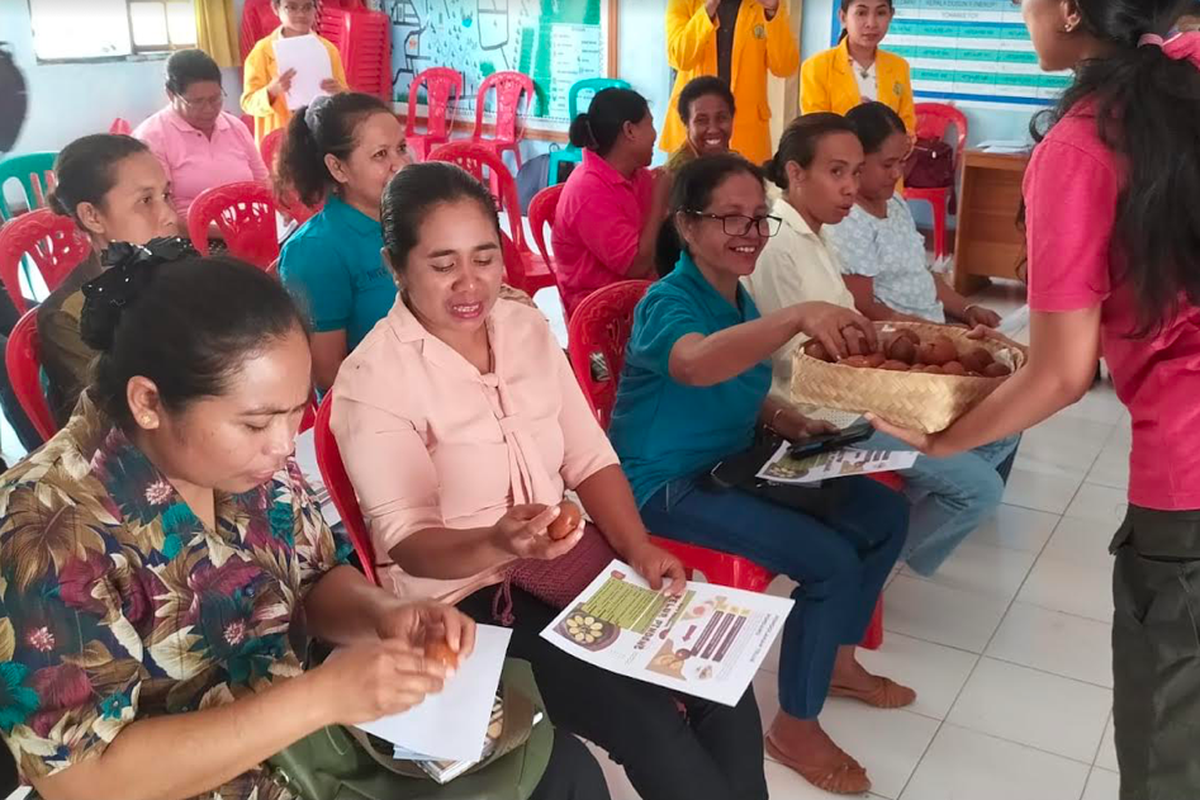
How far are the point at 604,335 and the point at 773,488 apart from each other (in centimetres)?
51

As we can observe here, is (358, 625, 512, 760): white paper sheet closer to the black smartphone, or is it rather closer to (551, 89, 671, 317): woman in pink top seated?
the black smartphone

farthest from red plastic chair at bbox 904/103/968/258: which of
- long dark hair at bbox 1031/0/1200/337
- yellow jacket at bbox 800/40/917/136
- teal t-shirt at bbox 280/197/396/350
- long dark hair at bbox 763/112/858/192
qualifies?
long dark hair at bbox 1031/0/1200/337

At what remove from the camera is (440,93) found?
7.26 m

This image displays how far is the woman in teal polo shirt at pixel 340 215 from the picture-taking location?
2.38 m

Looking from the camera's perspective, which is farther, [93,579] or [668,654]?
[668,654]

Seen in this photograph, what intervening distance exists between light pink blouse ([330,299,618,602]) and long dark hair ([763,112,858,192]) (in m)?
1.02

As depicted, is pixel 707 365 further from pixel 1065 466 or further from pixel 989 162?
pixel 989 162

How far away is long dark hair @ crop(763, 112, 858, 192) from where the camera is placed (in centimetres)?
255

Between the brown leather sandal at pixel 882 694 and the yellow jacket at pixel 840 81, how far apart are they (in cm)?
280

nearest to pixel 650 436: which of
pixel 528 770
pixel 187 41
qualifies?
pixel 528 770

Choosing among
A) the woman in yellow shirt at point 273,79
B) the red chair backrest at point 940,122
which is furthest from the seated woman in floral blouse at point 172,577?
the red chair backrest at point 940,122

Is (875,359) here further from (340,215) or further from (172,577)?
(340,215)

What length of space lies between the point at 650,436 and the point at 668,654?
0.66 m

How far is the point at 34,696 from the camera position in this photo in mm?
1018
